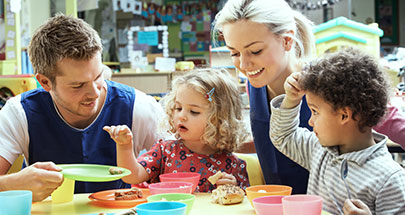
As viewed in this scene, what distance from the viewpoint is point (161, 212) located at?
1.03m

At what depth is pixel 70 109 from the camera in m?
1.87

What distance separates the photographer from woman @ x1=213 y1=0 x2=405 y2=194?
1714mm

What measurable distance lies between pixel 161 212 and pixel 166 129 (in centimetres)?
102

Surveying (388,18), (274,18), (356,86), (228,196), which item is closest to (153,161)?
(228,196)

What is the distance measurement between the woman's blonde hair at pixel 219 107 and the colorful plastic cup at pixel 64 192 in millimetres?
611

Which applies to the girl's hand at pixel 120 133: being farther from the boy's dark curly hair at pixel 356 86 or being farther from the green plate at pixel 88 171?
the boy's dark curly hair at pixel 356 86

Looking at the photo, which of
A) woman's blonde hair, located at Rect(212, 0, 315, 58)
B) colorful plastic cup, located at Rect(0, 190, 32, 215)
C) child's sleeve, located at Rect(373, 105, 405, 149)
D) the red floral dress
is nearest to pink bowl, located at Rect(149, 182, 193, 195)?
colorful plastic cup, located at Rect(0, 190, 32, 215)

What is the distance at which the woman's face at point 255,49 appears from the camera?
5.60 ft

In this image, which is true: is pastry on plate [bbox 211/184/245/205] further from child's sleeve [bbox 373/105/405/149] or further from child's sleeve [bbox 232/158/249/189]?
Answer: child's sleeve [bbox 373/105/405/149]

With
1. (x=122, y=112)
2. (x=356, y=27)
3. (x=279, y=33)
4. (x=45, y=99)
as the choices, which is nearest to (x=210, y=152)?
(x=122, y=112)

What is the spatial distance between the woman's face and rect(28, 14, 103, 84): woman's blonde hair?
1.68 ft

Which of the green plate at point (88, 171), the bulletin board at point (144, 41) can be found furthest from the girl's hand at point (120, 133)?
the bulletin board at point (144, 41)

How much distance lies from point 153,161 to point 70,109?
38 centimetres

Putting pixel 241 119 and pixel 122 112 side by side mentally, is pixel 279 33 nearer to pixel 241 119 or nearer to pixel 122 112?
pixel 241 119
